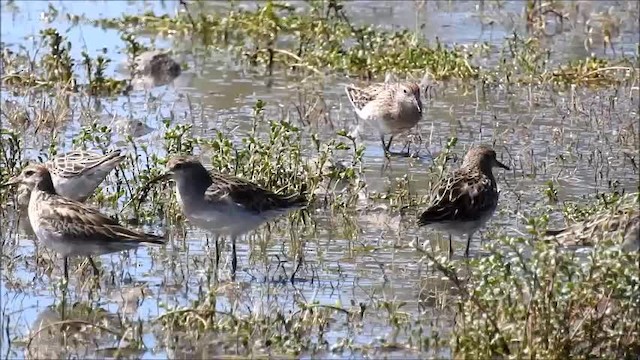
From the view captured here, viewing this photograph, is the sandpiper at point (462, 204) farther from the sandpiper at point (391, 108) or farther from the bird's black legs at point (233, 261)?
the sandpiper at point (391, 108)

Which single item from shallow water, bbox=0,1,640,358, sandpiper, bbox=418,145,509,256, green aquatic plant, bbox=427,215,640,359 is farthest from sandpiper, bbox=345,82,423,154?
green aquatic plant, bbox=427,215,640,359

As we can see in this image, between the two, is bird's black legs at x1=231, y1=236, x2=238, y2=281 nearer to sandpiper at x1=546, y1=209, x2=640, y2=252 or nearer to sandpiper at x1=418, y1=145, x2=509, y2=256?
sandpiper at x1=418, y1=145, x2=509, y2=256

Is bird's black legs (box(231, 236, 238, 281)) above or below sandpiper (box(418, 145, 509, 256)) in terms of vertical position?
below

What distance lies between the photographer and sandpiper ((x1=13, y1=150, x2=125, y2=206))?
1199cm

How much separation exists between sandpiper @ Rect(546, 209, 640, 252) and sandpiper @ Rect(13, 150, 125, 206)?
11.7ft

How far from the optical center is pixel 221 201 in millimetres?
10852

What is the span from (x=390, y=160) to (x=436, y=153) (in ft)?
1.51

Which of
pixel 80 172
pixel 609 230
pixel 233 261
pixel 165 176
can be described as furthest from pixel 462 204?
pixel 80 172

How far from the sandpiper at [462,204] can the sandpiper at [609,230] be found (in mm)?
1021

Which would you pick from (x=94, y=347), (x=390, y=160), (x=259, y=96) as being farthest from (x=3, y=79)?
(x=94, y=347)

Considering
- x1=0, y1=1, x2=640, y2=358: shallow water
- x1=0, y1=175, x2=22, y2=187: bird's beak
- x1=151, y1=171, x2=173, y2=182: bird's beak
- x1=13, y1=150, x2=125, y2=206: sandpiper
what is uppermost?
x1=151, y1=171, x2=173, y2=182: bird's beak

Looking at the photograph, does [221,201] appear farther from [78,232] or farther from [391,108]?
[391,108]

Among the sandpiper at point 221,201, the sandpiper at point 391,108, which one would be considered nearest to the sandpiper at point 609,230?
the sandpiper at point 221,201

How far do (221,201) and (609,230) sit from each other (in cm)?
262
